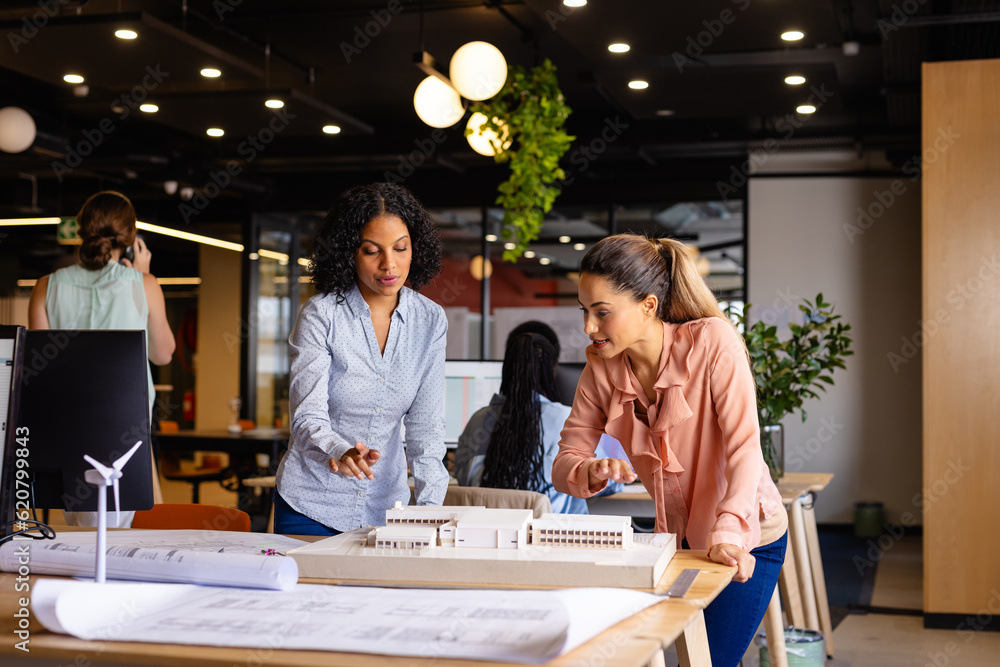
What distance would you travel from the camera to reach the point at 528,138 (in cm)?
519

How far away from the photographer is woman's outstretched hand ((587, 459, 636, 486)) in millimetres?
1807

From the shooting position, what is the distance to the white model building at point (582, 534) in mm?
1600

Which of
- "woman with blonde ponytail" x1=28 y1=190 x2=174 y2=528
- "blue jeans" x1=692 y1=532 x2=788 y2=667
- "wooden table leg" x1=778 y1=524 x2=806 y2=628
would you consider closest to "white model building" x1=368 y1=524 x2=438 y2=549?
"blue jeans" x1=692 y1=532 x2=788 y2=667

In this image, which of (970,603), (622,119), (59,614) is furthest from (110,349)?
(622,119)

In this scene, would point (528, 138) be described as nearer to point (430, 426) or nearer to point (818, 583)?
point (818, 583)

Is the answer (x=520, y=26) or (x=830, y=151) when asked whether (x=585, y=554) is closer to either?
(x=520, y=26)

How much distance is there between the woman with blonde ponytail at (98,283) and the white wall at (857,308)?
243 inches

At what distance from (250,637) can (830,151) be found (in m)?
8.21

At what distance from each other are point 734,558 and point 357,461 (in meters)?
0.71

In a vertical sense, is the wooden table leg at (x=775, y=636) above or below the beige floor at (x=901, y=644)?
above

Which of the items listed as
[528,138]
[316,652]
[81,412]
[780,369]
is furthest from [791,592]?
[316,652]

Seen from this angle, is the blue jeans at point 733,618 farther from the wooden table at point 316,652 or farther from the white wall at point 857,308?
the white wall at point 857,308

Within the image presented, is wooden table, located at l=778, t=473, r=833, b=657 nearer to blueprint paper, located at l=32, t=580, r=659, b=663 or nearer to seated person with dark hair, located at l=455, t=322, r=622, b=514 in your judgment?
seated person with dark hair, located at l=455, t=322, r=622, b=514

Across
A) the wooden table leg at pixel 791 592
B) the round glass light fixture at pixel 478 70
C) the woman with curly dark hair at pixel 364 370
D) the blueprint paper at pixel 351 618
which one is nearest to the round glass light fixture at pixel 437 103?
the round glass light fixture at pixel 478 70
